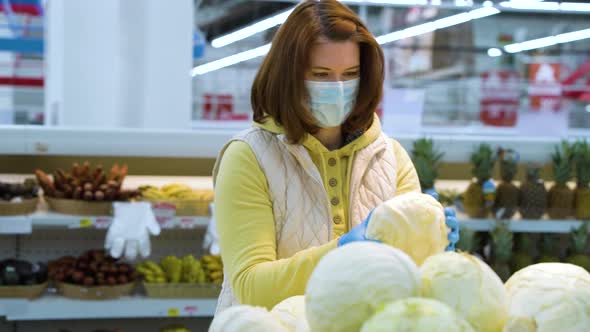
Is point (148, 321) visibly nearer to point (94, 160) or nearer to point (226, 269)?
point (94, 160)

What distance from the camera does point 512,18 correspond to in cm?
2155

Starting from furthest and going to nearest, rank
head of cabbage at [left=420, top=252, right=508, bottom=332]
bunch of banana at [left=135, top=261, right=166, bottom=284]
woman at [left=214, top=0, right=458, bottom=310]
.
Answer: bunch of banana at [left=135, top=261, right=166, bottom=284] → woman at [left=214, top=0, right=458, bottom=310] → head of cabbage at [left=420, top=252, right=508, bottom=332]

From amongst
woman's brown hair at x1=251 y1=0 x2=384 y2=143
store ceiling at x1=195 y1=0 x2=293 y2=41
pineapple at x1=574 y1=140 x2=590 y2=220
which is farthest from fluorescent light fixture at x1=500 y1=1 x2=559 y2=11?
store ceiling at x1=195 y1=0 x2=293 y2=41

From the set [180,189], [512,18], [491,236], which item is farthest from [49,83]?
[512,18]

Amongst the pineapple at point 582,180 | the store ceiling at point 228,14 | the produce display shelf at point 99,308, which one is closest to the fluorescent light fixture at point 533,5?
the pineapple at point 582,180

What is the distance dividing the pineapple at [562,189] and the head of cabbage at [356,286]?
3.59 m

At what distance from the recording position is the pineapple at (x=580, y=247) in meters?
4.18

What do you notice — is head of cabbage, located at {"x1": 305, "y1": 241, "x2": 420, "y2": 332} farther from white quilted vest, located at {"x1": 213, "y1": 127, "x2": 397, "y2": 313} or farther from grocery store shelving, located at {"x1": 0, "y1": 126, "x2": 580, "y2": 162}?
grocery store shelving, located at {"x1": 0, "y1": 126, "x2": 580, "y2": 162}

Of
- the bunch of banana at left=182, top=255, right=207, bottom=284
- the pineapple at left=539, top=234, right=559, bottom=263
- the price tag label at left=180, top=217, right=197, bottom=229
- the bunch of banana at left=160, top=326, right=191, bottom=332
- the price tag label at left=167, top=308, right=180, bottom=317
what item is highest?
the price tag label at left=180, top=217, right=197, bottom=229

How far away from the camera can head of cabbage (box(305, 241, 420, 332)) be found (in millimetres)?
870

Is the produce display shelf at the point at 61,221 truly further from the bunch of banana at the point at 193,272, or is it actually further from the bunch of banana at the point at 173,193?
the bunch of banana at the point at 193,272

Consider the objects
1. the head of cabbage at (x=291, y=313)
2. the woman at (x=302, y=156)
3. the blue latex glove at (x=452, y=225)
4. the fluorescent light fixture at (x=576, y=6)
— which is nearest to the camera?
the head of cabbage at (x=291, y=313)

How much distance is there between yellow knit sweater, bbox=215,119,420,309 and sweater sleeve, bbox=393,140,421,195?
0.11 meters

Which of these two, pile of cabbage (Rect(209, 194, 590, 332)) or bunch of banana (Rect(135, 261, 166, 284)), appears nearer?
pile of cabbage (Rect(209, 194, 590, 332))
